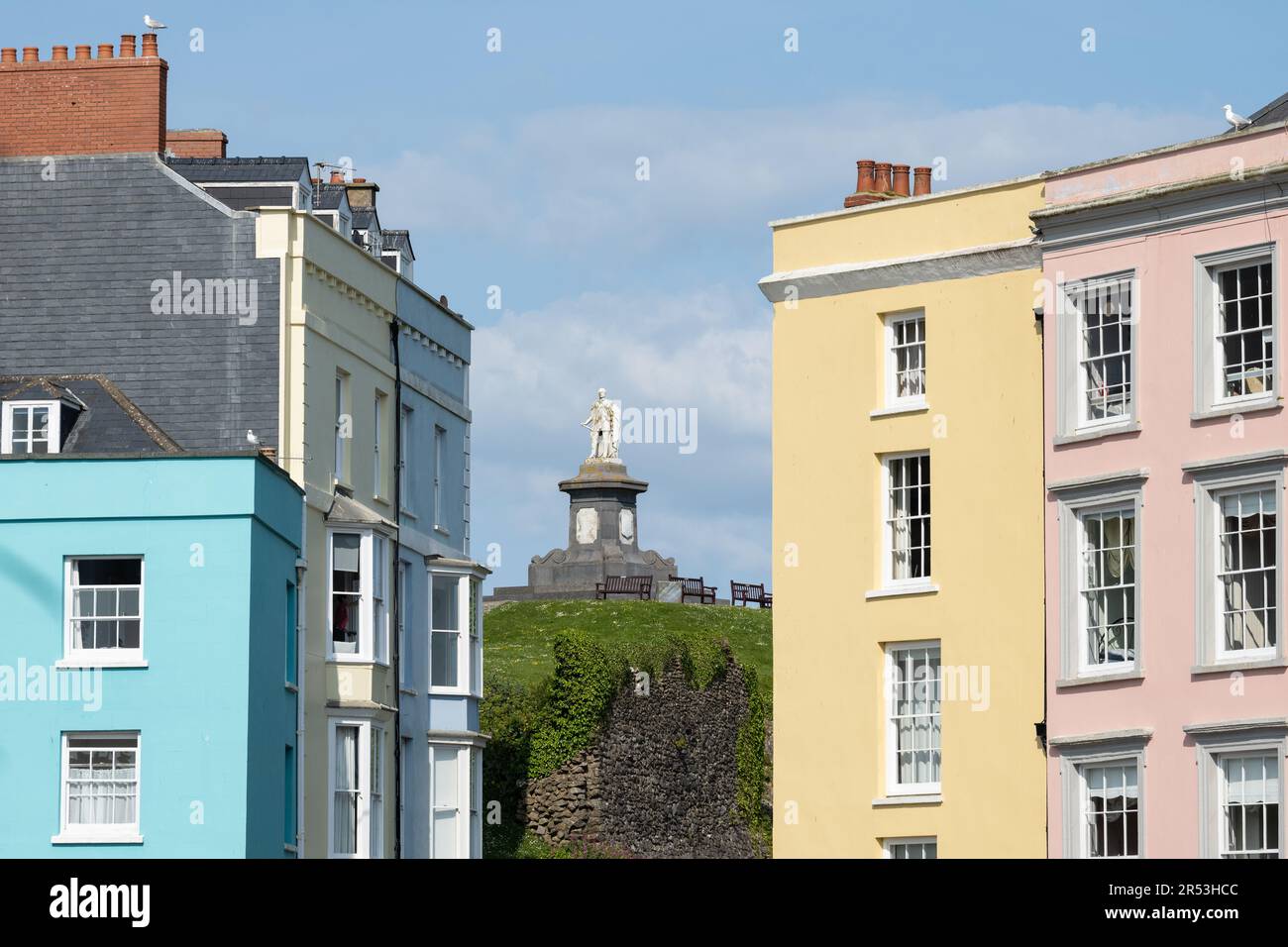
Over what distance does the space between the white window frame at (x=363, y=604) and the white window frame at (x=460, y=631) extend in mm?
3781

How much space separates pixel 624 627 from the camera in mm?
74500

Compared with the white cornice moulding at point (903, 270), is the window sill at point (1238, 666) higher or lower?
lower

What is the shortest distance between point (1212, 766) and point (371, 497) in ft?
59.5

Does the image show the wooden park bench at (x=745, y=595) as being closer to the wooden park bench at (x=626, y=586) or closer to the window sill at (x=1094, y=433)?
the wooden park bench at (x=626, y=586)

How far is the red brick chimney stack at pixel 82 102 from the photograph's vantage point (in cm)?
4484

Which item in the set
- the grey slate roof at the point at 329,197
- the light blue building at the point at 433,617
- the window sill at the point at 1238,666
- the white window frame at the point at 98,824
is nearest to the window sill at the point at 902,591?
the window sill at the point at 1238,666

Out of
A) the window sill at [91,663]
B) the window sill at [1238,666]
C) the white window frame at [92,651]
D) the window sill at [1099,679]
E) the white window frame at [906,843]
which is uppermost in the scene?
the white window frame at [92,651]

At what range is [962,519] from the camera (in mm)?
38094

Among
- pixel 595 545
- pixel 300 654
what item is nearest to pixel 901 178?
pixel 300 654

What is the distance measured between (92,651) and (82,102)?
12.3 meters

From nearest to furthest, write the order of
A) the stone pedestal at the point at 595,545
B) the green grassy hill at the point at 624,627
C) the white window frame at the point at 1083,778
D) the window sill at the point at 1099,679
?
the white window frame at the point at 1083,778 → the window sill at the point at 1099,679 → the green grassy hill at the point at 624,627 → the stone pedestal at the point at 595,545

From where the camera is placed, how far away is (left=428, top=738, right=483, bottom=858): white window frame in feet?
155

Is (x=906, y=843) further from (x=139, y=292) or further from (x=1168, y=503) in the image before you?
(x=139, y=292)

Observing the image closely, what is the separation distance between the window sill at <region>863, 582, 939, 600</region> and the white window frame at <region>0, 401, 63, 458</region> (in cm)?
1352
